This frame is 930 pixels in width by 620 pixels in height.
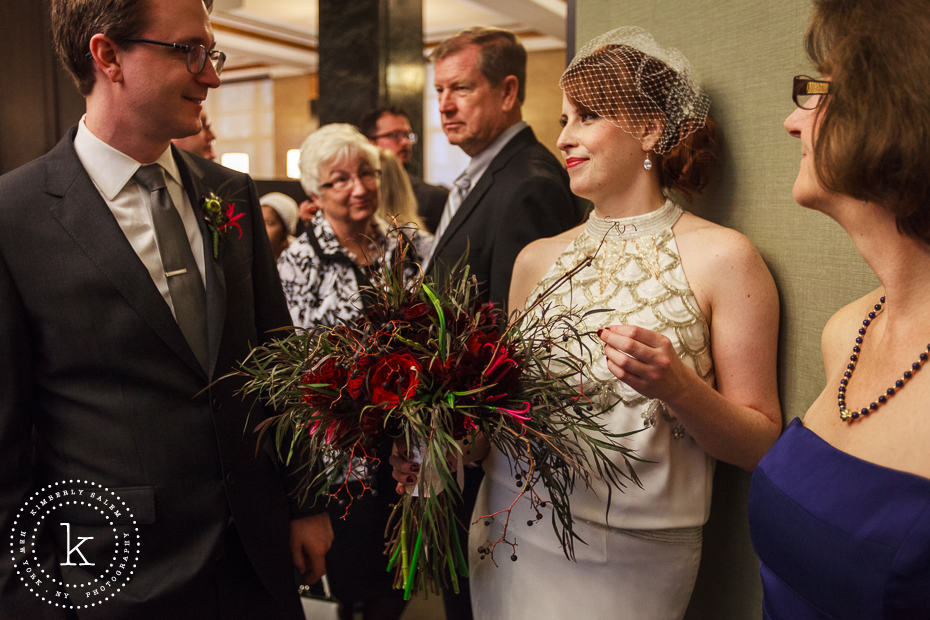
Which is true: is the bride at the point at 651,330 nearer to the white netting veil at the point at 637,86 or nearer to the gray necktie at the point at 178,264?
the white netting veil at the point at 637,86

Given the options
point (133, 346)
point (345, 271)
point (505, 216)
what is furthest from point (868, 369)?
point (345, 271)

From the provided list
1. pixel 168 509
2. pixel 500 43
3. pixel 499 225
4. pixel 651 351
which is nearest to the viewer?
pixel 651 351

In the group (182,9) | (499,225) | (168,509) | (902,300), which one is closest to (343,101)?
(499,225)

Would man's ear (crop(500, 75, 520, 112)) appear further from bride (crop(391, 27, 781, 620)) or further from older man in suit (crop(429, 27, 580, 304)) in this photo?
bride (crop(391, 27, 781, 620))

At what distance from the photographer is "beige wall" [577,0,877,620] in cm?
161

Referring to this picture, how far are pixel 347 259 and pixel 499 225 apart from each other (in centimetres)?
82

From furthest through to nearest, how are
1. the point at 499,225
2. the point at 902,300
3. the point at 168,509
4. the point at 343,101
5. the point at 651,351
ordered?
the point at 343,101 < the point at 499,225 < the point at 168,509 < the point at 651,351 < the point at 902,300

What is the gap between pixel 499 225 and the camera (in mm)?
2281

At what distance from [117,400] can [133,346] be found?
0.12 metres

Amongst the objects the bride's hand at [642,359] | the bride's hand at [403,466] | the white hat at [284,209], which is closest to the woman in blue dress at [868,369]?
the bride's hand at [642,359]

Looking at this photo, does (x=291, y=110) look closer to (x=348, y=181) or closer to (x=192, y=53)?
(x=348, y=181)

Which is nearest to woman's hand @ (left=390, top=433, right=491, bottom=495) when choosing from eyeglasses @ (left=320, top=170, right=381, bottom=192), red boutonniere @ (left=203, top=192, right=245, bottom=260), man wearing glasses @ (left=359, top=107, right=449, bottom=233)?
red boutonniere @ (left=203, top=192, right=245, bottom=260)

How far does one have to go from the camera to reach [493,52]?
8.98ft

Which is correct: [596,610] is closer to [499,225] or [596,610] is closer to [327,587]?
[499,225]
